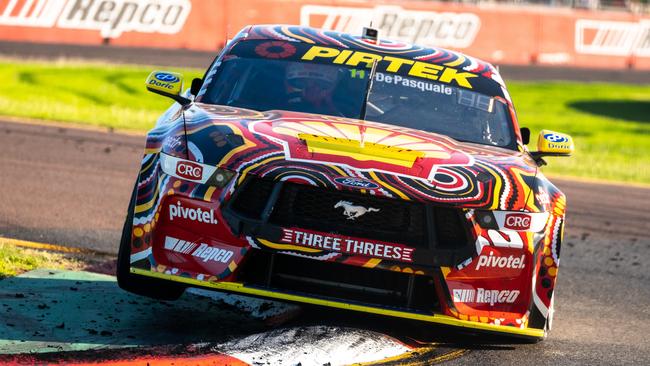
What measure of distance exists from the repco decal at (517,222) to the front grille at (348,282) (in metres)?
0.45

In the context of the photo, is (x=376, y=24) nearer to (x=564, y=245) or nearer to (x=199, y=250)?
(x=564, y=245)

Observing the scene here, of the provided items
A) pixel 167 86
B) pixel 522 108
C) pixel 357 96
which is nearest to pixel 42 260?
pixel 167 86

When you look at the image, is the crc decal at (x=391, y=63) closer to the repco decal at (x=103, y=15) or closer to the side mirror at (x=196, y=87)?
the side mirror at (x=196, y=87)

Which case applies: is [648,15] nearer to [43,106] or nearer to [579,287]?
[43,106]

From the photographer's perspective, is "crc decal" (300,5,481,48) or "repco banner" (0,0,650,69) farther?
"crc decal" (300,5,481,48)

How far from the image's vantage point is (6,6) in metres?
24.1

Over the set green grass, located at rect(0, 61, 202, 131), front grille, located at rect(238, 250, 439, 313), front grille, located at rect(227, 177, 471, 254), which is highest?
front grille, located at rect(227, 177, 471, 254)

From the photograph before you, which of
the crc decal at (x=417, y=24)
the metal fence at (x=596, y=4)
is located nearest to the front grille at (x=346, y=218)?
the crc decal at (x=417, y=24)

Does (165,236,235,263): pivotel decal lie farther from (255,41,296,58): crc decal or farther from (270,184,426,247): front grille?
(255,41,296,58): crc decal

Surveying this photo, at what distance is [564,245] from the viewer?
32.1ft

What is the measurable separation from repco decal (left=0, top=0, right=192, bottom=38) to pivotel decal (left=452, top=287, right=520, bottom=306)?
Answer: 19841 mm

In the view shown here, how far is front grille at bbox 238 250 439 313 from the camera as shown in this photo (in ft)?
17.5

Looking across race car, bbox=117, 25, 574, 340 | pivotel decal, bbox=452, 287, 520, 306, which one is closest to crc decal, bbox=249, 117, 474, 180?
race car, bbox=117, 25, 574, 340

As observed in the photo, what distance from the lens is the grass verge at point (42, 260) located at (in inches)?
256
